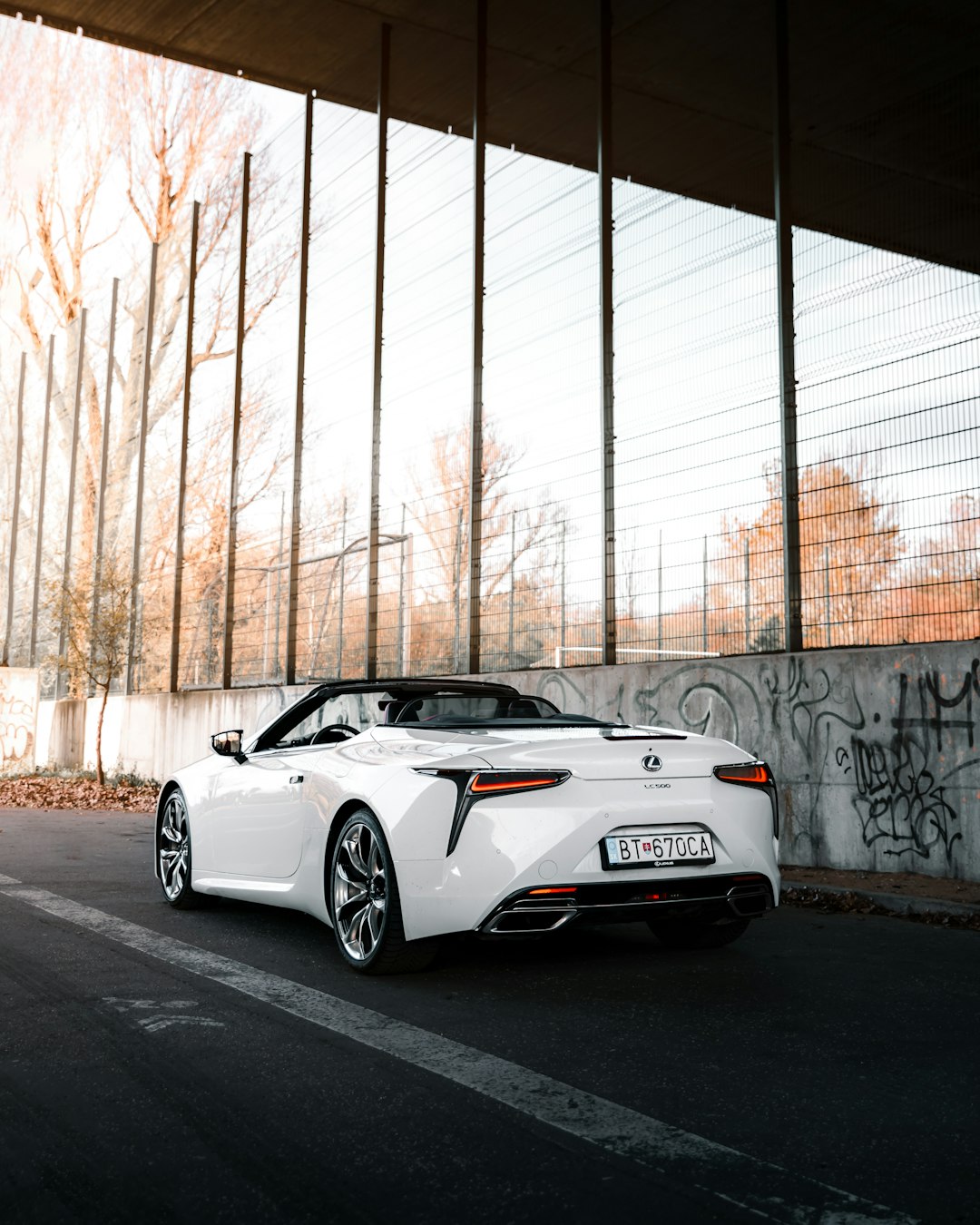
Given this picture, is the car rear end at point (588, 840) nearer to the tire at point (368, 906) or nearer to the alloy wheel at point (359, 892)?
the tire at point (368, 906)

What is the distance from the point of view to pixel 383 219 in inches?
710

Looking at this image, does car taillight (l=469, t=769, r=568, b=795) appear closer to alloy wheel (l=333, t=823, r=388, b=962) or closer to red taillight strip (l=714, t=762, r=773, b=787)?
alloy wheel (l=333, t=823, r=388, b=962)

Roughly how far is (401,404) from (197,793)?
1036cm

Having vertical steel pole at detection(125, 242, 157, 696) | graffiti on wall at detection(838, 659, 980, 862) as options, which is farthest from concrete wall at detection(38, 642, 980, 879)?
vertical steel pole at detection(125, 242, 157, 696)

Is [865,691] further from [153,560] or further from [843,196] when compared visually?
[153,560]

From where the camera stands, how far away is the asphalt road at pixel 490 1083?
9.09 feet

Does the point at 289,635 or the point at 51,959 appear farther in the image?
the point at 289,635

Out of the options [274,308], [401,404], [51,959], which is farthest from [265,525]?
[51,959]

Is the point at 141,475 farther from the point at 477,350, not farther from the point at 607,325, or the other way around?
the point at 607,325

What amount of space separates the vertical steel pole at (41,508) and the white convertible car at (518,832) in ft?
87.2

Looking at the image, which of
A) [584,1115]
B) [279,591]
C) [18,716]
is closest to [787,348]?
[584,1115]

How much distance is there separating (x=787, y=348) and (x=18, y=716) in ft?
70.0

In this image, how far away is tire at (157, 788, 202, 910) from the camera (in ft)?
23.8

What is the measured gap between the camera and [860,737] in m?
9.08
